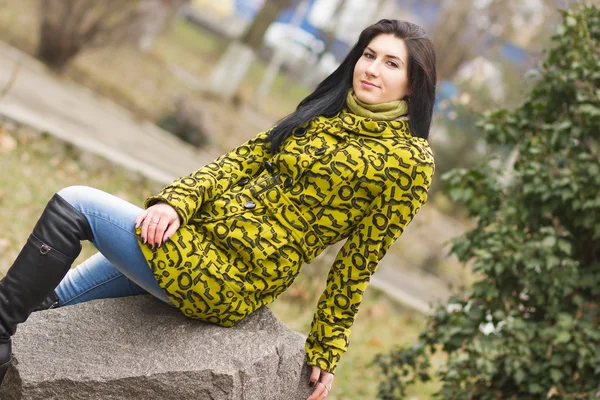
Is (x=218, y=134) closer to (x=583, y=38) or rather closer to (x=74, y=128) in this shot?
(x=74, y=128)

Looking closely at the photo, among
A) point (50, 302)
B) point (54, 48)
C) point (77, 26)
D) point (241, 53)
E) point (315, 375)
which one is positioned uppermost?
point (315, 375)

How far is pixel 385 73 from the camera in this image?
2.71 meters

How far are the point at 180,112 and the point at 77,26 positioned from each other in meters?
1.77

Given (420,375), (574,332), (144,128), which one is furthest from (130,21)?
(574,332)

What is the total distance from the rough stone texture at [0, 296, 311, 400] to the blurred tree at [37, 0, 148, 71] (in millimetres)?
8037

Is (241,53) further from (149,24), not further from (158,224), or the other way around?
(158,224)

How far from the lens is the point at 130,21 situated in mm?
10367

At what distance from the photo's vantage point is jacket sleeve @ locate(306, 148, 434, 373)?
263cm

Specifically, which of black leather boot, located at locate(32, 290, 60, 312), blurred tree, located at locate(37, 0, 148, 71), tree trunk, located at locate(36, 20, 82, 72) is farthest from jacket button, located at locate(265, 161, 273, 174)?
tree trunk, located at locate(36, 20, 82, 72)

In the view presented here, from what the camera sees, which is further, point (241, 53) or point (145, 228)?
point (241, 53)

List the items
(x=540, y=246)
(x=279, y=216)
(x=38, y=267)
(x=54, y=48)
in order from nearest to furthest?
1. (x=38, y=267)
2. (x=279, y=216)
3. (x=540, y=246)
4. (x=54, y=48)

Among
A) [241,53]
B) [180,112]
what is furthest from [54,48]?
[241,53]

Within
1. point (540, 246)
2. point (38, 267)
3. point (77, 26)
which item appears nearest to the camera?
point (38, 267)

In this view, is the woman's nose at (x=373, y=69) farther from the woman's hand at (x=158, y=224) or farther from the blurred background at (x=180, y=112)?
the blurred background at (x=180, y=112)
